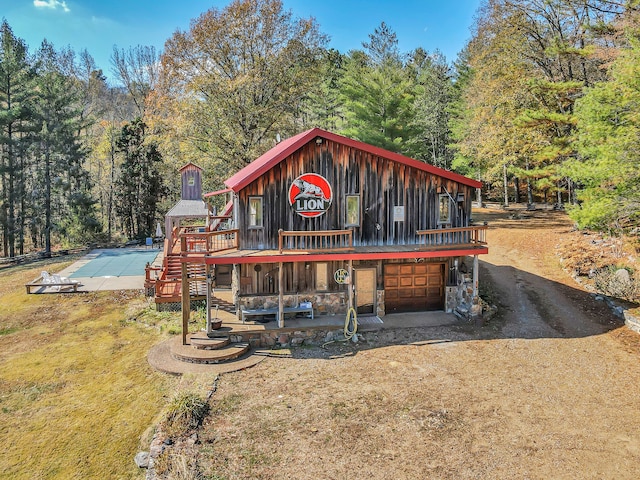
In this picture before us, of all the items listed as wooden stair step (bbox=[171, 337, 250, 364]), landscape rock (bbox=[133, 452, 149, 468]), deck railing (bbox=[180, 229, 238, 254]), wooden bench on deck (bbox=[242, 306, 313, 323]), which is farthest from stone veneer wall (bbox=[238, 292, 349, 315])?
landscape rock (bbox=[133, 452, 149, 468])

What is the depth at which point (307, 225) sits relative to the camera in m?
15.0

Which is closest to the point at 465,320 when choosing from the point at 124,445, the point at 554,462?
the point at 554,462

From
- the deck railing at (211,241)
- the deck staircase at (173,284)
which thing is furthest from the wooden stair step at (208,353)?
the deck staircase at (173,284)

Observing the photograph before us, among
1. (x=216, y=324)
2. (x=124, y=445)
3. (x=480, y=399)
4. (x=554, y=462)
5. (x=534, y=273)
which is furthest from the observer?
(x=534, y=273)

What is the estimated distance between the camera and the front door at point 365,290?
15387 mm

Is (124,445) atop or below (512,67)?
below

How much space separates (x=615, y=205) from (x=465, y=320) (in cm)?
669

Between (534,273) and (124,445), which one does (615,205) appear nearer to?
(534,273)

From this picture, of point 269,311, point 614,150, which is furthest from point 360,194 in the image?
point 614,150

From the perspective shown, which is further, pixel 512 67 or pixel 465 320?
pixel 512 67

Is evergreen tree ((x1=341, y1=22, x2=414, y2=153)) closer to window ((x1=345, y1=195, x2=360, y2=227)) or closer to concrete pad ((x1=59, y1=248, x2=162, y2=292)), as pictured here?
window ((x1=345, y1=195, x2=360, y2=227))

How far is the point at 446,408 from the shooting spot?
948 cm

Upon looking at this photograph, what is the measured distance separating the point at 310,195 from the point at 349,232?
2.09 m

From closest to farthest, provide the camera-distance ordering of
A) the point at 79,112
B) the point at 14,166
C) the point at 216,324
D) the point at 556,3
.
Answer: the point at 216,324 < the point at 556,3 < the point at 14,166 < the point at 79,112
